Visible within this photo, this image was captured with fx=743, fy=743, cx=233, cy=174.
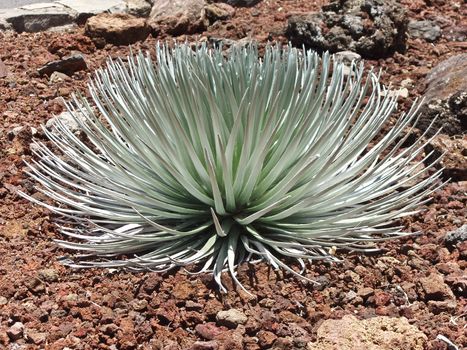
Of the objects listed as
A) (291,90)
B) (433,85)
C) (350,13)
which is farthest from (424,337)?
(350,13)

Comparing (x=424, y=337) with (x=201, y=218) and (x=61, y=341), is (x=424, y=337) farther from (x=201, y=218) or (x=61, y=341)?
(x=61, y=341)

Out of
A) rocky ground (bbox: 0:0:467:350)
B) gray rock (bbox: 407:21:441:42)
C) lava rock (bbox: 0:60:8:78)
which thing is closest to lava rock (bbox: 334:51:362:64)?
rocky ground (bbox: 0:0:467:350)

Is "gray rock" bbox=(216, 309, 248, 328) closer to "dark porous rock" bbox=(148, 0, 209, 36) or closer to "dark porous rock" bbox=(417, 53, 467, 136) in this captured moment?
"dark porous rock" bbox=(417, 53, 467, 136)

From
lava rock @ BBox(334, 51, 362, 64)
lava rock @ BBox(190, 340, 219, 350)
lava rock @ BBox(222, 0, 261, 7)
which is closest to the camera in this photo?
lava rock @ BBox(190, 340, 219, 350)

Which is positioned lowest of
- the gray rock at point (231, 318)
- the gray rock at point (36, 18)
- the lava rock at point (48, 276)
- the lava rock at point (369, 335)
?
the gray rock at point (36, 18)

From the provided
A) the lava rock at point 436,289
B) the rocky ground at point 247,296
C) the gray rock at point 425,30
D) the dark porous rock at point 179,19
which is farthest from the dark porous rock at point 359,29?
the lava rock at point 436,289

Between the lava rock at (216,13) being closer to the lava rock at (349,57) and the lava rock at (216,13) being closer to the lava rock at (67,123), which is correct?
the lava rock at (349,57)
